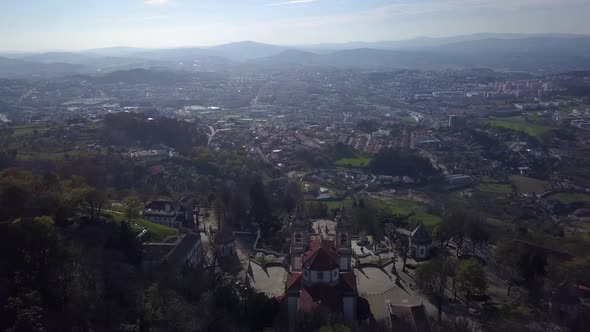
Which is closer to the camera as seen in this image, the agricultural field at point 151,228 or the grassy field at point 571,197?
the agricultural field at point 151,228

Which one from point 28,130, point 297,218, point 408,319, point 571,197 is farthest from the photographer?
point 28,130

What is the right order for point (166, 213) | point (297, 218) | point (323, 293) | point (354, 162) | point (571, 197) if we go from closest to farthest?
point (323, 293)
point (297, 218)
point (166, 213)
point (571, 197)
point (354, 162)

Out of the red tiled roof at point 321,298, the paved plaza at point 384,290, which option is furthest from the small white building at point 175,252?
the paved plaza at point 384,290

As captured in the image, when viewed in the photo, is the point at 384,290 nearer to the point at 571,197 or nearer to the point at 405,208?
the point at 405,208

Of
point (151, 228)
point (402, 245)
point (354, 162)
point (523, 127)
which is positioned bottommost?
point (354, 162)

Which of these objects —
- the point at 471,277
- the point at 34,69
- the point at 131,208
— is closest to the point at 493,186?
the point at 471,277

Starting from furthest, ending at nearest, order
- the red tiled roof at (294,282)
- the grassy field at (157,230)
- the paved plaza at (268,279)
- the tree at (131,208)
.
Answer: the tree at (131,208) < the grassy field at (157,230) < the paved plaza at (268,279) < the red tiled roof at (294,282)

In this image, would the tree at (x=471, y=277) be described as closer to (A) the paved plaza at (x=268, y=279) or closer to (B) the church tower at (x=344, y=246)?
(B) the church tower at (x=344, y=246)
